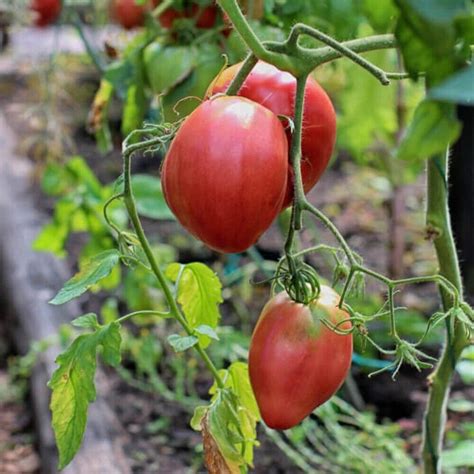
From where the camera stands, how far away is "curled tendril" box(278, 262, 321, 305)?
2.21 feet

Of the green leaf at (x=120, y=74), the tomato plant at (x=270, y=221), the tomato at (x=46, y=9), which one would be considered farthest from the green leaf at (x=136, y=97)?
the tomato at (x=46, y=9)

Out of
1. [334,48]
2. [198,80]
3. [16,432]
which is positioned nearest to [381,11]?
[334,48]

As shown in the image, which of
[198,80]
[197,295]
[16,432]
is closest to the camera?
[197,295]

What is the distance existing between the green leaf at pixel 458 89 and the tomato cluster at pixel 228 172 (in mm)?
210

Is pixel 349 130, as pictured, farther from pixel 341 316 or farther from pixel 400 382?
pixel 341 316

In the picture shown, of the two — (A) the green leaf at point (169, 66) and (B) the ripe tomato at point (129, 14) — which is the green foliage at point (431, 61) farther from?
(B) the ripe tomato at point (129, 14)

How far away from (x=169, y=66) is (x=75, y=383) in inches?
20.6

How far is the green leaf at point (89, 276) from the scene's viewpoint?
687 millimetres

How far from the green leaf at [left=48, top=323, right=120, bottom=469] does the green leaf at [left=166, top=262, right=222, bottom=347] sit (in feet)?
0.35

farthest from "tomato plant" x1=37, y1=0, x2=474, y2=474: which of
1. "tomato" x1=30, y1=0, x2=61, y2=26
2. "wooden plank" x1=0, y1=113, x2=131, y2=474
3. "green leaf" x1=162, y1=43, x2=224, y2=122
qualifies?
"tomato" x1=30, y1=0, x2=61, y2=26

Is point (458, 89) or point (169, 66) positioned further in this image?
point (169, 66)

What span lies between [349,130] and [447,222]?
1425 mm

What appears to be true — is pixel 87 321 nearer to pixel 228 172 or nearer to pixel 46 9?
pixel 228 172

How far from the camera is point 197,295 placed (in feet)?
2.70
